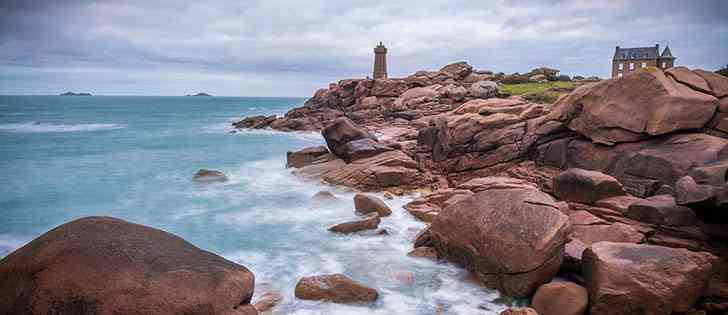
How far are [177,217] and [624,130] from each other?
17043mm

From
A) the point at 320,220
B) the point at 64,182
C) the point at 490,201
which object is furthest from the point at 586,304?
the point at 64,182

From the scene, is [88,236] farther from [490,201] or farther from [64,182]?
[64,182]

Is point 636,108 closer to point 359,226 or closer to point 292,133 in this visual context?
point 359,226

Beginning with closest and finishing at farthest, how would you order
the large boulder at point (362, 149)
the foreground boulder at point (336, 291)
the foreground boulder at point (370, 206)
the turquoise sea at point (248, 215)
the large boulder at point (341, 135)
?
the foreground boulder at point (336, 291)
the turquoise sea at point (248, 215)
the foreground boulder at point (370, 206)
the large boulder at point (362, 149)
the large boulder at point (341, 135)

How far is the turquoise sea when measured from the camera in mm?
10062

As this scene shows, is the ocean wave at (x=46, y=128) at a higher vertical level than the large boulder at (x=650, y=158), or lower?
lower

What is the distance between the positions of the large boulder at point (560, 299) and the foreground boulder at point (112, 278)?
5.46 meters

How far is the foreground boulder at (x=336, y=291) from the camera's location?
30.7 feet

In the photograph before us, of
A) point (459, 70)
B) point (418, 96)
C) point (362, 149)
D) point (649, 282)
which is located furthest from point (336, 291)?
point (459, 70)

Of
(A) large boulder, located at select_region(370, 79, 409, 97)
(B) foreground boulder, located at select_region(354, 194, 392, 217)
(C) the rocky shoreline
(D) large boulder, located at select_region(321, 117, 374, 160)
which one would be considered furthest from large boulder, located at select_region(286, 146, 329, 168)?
(A) large boulder, located at select_region(370, 79, 409, 97)

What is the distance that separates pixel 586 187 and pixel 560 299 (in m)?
5.08

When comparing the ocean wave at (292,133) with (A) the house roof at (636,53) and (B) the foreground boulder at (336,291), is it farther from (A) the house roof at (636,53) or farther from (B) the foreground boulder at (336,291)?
(A) the house roof at (636,53)

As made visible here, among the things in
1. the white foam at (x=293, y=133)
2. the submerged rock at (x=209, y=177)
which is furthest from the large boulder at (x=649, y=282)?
the white foam at (x=293, y=133)

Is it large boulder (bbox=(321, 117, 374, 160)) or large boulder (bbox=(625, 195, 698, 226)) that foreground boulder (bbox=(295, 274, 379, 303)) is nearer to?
large boulder (bbox=(625, 195, 698, 226))
